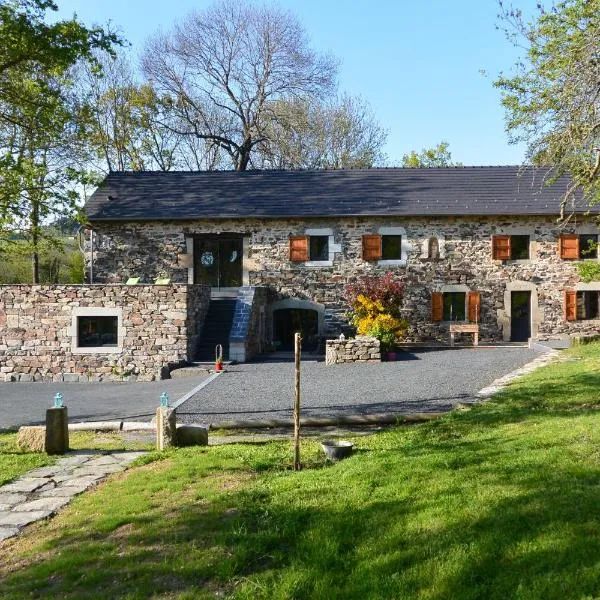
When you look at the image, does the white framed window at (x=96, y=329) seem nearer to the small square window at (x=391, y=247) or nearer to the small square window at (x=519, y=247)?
the small square window at (x=391, y=247)

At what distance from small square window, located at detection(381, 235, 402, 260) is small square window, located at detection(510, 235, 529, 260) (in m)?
3.70

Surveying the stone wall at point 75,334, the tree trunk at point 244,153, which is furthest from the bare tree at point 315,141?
the stone wall at point 75,334

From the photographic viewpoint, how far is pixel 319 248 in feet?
68.0

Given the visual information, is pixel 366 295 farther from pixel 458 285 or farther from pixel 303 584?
pixel 303 584

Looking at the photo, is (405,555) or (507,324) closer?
(405,555)

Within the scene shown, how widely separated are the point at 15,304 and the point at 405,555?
15.7 m

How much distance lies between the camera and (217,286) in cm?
2116

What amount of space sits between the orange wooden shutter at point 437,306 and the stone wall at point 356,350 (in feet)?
14.5

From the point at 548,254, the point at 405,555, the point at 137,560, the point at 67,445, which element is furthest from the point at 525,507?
the point at 548,254

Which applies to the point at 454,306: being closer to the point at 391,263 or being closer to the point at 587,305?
the point at 391,263

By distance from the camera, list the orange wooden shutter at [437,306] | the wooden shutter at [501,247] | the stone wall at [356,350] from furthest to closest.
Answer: the orange wooden shutter at [437,306]
the wooden shutter at [501,247]
the stone wall at [356,350]

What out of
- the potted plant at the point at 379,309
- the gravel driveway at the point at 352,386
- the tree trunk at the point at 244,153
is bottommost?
the gravel driveway at the point at 352,386

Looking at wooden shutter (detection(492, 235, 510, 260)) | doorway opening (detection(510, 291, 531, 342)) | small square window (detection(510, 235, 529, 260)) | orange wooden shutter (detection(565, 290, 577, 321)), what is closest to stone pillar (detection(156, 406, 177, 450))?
wooden shutter (detection(492, 235, 510, 260))

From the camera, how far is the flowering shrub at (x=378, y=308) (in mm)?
17375
